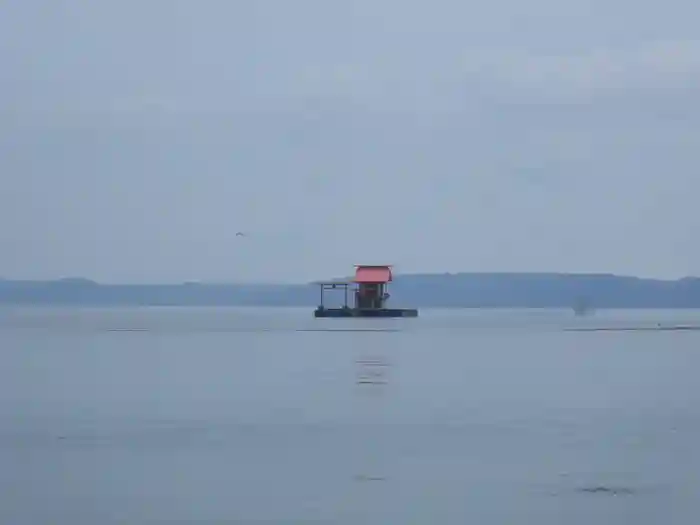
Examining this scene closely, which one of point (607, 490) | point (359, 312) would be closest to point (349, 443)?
point (607, 490)

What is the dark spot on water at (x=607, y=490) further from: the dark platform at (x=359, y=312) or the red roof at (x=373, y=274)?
the dark platform at (x=359, y=312)

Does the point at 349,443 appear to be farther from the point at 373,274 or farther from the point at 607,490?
the point at 373,274

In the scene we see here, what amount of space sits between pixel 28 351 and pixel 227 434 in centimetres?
4396

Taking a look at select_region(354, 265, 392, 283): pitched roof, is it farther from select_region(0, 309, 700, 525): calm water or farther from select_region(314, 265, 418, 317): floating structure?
select_region(0, 309, 700, 525): calm water

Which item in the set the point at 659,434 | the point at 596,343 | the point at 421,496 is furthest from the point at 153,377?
the point at 596,343

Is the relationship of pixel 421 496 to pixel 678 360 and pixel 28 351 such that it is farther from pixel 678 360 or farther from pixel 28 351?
pixel 28 351

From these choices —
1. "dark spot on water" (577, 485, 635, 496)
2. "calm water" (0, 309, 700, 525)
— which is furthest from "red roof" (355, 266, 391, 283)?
"dark spot on water" (577, 485, 635, 496)

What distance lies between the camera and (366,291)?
111m

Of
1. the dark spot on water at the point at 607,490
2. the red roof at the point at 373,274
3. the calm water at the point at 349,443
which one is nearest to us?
the calm water at the point at 349,443

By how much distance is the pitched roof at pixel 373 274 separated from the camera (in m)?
108

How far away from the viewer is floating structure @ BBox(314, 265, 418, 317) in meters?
108

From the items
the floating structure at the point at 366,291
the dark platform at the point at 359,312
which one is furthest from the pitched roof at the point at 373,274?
the dark platform at the point at 359,312

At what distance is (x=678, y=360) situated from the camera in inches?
2447

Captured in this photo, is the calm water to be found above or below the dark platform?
below
